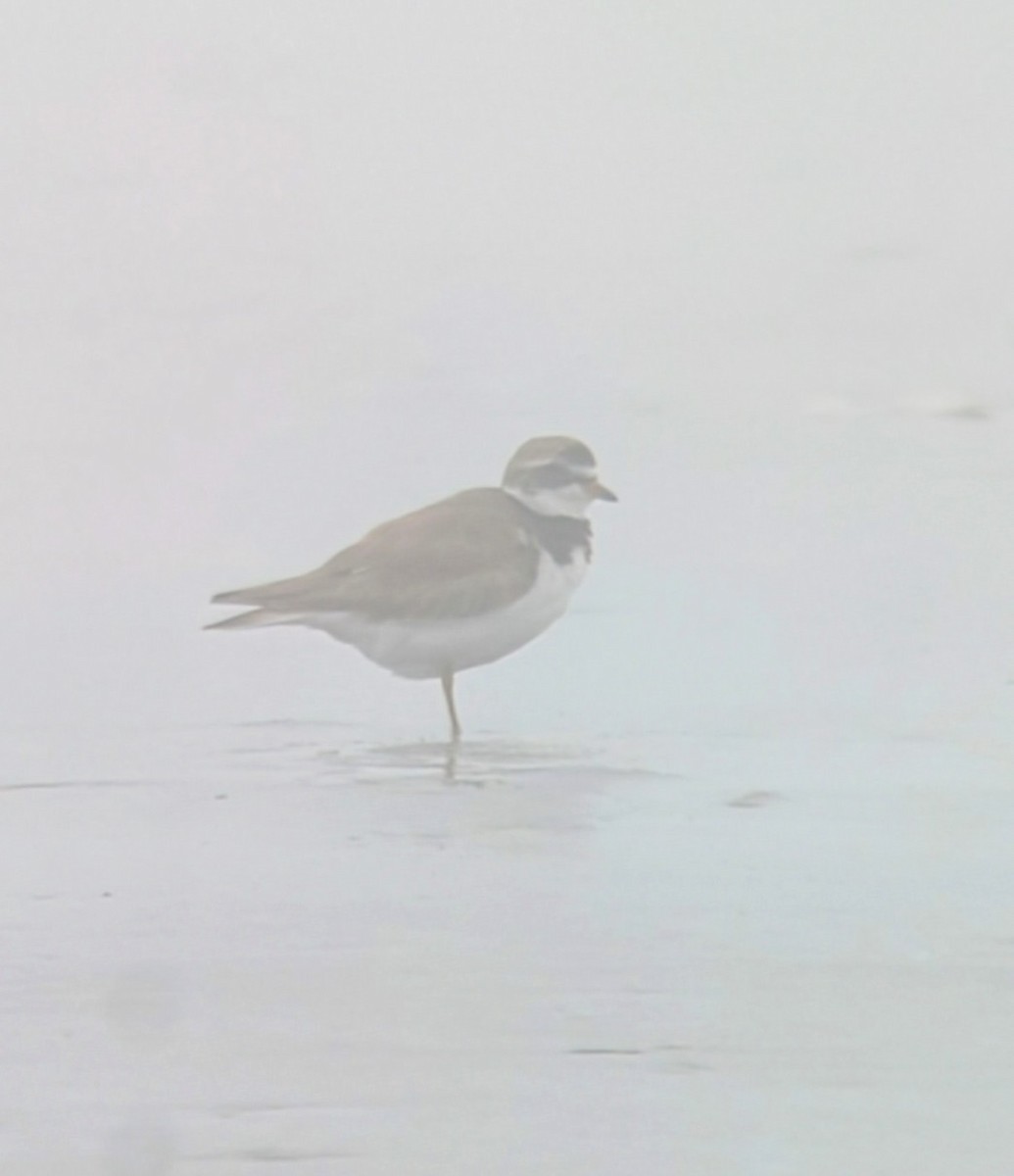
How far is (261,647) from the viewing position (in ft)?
19.3

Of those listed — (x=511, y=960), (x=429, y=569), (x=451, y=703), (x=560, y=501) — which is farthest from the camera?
(x=560, y=501)

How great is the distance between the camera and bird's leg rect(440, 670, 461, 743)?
17.0 feet

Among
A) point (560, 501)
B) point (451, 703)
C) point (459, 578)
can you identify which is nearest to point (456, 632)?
point (459, 578)

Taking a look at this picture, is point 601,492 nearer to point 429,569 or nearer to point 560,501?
point 560,501

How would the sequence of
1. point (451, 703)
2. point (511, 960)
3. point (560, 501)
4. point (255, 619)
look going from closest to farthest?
point (511, 960), point (451, 703), point (255, 619), point (560, 501)

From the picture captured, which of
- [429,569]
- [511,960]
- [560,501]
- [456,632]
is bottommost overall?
[511,960]

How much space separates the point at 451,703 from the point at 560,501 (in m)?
0.74

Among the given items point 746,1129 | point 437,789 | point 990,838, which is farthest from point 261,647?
point 746,1129

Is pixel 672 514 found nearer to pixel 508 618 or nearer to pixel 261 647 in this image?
pixel 508 618

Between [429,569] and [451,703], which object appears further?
[429,569]

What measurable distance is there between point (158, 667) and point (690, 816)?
1444 millimetres

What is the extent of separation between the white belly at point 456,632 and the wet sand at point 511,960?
78 centimetres

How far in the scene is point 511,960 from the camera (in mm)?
3334

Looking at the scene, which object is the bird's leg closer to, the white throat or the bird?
the bird
